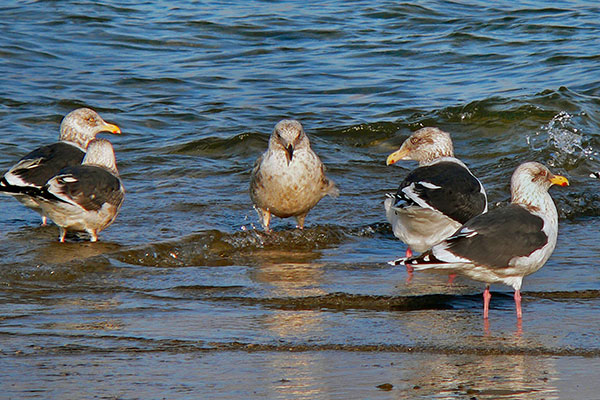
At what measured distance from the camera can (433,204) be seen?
688 cm

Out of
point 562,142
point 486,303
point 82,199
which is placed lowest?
point 562,142

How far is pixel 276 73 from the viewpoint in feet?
51.9

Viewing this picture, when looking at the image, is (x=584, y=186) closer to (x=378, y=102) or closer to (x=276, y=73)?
(x=378, y=102)

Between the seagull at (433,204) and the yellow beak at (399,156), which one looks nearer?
the seagull at (433,204)

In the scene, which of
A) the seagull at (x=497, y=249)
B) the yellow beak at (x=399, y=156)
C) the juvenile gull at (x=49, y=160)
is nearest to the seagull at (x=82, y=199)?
the juvenile gull at (x=49, y=160)

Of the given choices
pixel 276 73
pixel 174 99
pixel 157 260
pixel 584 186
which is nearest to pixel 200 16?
pixel 276 73

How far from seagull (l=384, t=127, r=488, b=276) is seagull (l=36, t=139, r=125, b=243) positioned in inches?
93.7

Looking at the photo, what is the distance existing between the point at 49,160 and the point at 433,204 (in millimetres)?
3827

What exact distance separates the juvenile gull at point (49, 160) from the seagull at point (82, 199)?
0.16 metres

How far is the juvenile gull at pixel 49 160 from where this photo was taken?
8.25 metres

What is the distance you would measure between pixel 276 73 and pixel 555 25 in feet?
18.9

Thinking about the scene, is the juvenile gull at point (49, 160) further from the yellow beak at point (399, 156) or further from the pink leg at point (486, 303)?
the pink leg at point (486, 303)

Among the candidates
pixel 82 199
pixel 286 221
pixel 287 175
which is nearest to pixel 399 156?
pixel 287 175

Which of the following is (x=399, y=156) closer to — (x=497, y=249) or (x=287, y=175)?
(x=287, y=175)
